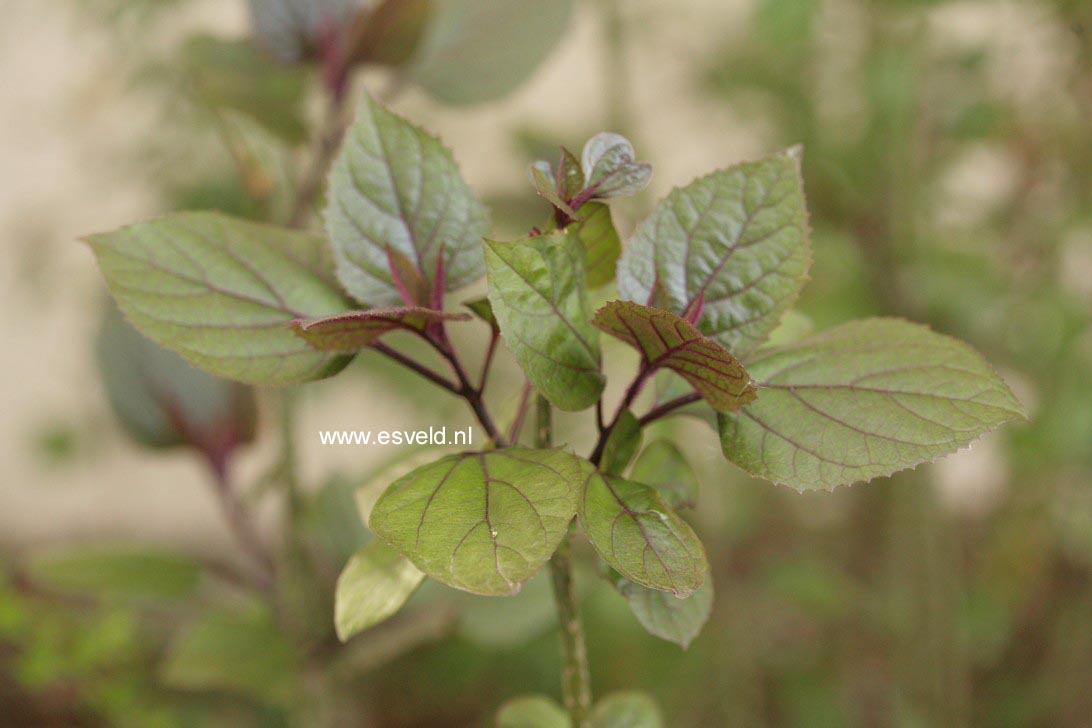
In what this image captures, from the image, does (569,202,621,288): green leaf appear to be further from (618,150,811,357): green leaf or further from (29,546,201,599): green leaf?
(29,546,201,599): green leaf

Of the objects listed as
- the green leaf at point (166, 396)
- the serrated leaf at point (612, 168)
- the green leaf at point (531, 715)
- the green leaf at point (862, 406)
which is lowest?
the green leaf at point (531, 715)

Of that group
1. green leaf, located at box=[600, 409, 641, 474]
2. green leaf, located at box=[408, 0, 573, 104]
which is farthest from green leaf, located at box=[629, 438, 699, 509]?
green leaf, located at box=[408, 0, 573, 104]

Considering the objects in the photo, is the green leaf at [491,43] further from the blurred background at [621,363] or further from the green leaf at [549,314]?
the green leaf at [549,314]

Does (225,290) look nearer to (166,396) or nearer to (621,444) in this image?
(621,444)

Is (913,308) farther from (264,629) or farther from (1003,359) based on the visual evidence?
(264,629)

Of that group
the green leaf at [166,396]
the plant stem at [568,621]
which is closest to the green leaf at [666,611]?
the plant stem at [568,621]

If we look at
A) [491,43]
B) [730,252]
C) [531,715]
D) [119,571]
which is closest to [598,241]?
[730,252]
